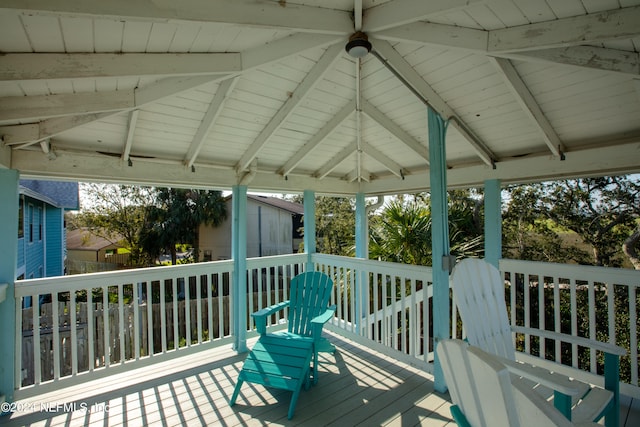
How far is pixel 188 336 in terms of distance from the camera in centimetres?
364

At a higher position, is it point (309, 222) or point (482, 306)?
point (309, 222)

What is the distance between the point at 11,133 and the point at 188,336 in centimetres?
253

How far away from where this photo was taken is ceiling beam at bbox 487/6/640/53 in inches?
56.1

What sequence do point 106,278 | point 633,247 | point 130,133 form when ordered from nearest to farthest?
point 130,133 < point 106,278 < point 633,247

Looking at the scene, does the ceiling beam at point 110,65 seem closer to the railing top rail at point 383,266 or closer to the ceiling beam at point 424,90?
the ceiling beam at point 424,90

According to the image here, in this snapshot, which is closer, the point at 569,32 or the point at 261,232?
the point at 569,32

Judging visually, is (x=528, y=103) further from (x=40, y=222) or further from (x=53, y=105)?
(x=40, y=222)

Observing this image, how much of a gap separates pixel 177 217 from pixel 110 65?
42.3 ft

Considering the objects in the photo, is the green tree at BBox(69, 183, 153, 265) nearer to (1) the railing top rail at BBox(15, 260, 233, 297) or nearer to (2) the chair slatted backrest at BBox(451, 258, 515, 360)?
(1) the railing top rail at BBox(15, 260, 233, 297)

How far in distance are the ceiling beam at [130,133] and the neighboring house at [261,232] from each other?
1083cm

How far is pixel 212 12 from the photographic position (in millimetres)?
1401

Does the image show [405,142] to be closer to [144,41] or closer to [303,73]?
[303,73]

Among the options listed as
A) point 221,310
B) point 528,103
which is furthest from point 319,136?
point 221,310

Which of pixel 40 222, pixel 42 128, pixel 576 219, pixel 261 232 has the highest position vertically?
pixel 42 128
